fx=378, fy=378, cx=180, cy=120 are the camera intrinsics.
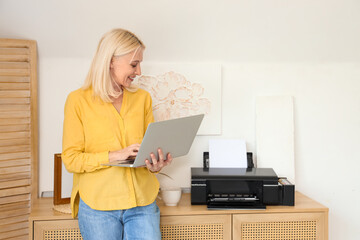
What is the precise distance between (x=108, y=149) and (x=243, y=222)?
2.96ft

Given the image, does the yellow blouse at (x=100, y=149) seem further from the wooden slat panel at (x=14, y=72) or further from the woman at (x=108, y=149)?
the wooden slat panel at (x=14, y=72)

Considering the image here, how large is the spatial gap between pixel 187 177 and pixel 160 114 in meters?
0.47

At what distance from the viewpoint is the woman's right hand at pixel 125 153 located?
5.48ft

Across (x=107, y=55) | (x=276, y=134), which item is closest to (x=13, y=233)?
(x=107, y=55)

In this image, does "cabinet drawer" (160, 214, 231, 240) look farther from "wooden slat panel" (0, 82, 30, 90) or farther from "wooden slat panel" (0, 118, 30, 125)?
"wooden slat panel" (0, 82, 30, 90)

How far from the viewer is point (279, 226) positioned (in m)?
2.17

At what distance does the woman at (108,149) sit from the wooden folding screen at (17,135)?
2.14ft

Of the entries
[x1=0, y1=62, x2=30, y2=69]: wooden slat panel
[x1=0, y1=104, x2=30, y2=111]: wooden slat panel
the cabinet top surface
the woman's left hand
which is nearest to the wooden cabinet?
the cabinet top surface

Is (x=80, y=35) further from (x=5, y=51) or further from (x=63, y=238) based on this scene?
(x=63, y=238)

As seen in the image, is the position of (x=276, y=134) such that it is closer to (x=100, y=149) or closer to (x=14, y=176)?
(x=100, y=149)

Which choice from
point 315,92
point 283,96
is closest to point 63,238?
point 283,96

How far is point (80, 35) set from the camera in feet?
7.83

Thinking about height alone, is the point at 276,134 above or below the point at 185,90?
below

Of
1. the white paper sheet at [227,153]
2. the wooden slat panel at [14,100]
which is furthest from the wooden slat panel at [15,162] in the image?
the white paper sheet at [227,153]
